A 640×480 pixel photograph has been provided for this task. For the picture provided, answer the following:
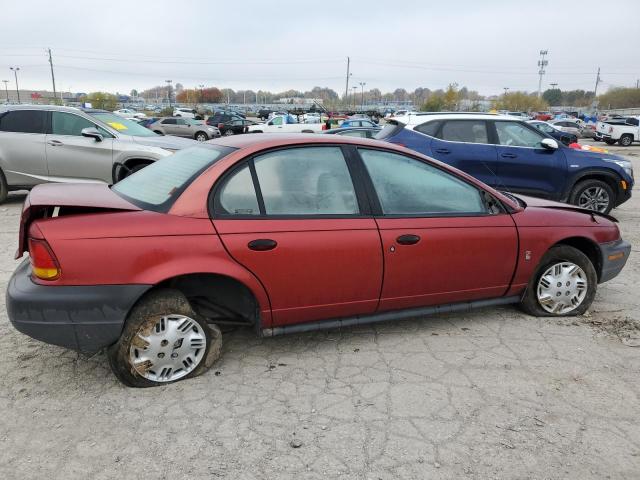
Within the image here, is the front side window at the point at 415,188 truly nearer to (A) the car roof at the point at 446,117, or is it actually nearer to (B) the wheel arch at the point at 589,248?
(B) the wheel arch at the point at 589,248

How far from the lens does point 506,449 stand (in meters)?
2.60

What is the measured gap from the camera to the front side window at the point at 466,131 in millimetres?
8055

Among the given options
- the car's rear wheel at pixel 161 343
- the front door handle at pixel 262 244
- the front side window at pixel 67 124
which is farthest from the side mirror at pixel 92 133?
the front door handle at pixel 262 244

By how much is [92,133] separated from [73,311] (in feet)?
20.7

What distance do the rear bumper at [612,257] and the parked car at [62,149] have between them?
6.38 meters

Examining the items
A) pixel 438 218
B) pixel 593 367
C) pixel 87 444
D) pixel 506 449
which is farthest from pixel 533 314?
pixel 87 444

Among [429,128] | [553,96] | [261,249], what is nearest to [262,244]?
[261,249]

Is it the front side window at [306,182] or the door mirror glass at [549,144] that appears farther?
the door mirror glass at [549,144]

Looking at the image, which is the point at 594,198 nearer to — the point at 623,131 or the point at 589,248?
the point at 589,248

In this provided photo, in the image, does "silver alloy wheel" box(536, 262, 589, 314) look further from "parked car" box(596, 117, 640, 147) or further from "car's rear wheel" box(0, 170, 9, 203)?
"parked car" box(596, 117, 640, 147)

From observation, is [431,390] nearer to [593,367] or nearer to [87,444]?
[593,367]

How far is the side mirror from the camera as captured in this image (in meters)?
8.20

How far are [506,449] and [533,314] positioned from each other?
1901 mm

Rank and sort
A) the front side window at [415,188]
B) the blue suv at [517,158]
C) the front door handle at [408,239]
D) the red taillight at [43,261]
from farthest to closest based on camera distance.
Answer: the blue suv at [517,158], the front side window at [415,188], the front door handle at [408,239], the red taillight at [43,261]
